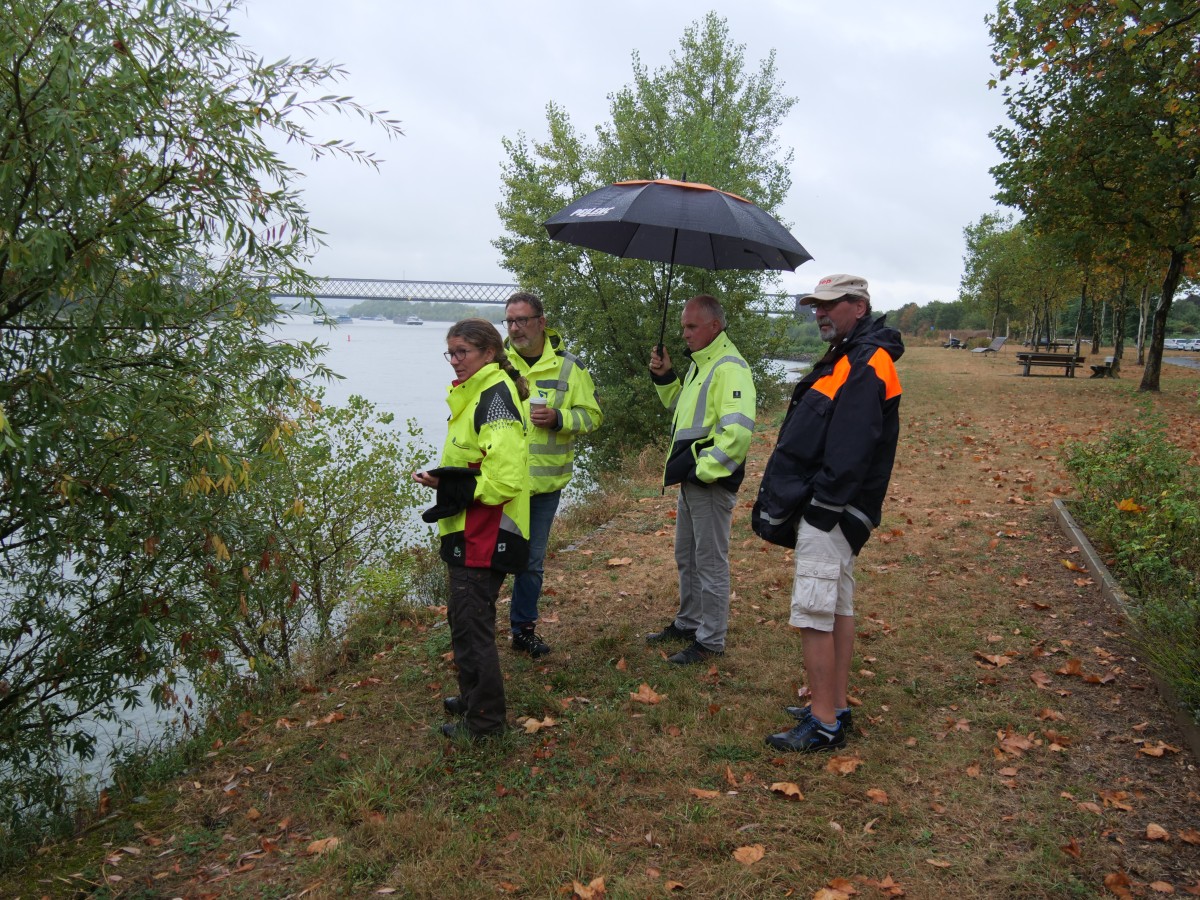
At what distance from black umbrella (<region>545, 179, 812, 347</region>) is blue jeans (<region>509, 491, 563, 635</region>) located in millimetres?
1217

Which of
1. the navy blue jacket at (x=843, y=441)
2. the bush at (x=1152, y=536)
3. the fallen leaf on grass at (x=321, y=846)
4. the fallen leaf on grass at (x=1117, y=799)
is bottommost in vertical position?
the fallen leaf on grass at (x=321, y=846)

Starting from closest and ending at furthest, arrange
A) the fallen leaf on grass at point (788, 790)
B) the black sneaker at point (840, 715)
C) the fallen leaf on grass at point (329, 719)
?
1. the fallen leaf on grass at point (788, 790)
2. the black sneaker at point (840, 715)
3. the fallen leaf on grass at point (329, 719)

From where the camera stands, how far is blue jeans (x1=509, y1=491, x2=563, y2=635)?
5.07m

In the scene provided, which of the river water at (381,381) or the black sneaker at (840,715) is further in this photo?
the river water at (381,381)

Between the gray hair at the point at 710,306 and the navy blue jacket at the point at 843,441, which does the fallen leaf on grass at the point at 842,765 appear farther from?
the gray hair at the point at 710,306

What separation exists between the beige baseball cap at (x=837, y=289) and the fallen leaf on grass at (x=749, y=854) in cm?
225

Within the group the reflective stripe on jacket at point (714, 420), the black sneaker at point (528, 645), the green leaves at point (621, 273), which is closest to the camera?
the reflective stripe on jacket at point (714, 420)

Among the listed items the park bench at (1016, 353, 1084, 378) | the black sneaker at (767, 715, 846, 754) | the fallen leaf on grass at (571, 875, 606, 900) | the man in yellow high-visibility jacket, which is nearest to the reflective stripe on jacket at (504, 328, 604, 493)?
the man in yellow high-visibility jacket

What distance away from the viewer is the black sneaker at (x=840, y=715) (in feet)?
13.4

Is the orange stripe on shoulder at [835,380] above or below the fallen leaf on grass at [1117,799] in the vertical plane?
above

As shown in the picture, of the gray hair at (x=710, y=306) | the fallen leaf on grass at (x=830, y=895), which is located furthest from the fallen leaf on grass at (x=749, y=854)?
the gray hair at (x=710, y=306)

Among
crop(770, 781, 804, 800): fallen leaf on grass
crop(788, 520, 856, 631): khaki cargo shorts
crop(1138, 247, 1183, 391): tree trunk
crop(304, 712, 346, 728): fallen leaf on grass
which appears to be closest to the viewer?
crop(770, 781, 804, 800): fallen leaf on grass

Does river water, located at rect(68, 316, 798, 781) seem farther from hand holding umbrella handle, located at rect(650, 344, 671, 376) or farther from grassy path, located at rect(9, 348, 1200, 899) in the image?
grassy path, located at rect(9, 348, 1200, 899)

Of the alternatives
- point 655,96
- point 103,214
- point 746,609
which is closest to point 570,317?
point 655,96
